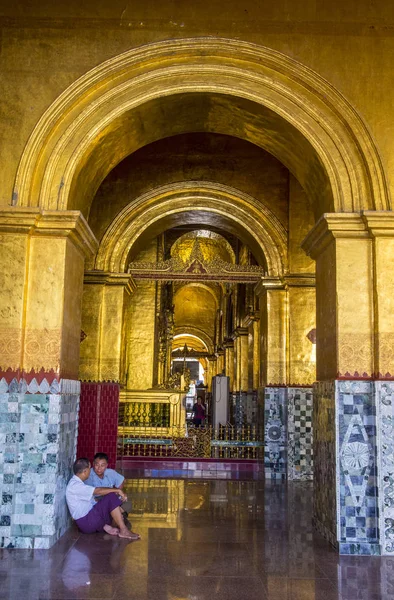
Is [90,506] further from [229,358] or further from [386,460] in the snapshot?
[229,358]

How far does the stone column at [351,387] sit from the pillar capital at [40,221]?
258 cm

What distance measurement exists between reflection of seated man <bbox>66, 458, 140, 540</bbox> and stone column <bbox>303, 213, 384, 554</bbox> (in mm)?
2025

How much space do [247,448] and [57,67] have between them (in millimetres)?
7823

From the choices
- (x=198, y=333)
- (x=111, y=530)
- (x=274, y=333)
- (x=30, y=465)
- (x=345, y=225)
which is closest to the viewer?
(x=30, y=465)

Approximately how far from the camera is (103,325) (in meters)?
11.0

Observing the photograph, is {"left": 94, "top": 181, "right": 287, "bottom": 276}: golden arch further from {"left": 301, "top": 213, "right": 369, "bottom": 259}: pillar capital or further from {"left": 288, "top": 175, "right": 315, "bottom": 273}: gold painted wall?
{"left": 301, "top": 213, "right": 369, "bottom": 259}: pillar capital

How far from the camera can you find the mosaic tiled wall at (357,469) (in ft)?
18.6

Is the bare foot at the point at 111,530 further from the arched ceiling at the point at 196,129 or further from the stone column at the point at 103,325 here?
the stone column at the point at 103,325

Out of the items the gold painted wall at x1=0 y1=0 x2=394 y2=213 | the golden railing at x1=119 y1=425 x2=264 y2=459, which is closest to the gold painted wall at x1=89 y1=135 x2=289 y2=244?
the golden railing at x1=119 y1=425 x2=264 y2=459

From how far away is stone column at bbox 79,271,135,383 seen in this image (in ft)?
35.4

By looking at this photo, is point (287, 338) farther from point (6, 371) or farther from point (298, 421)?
point (6, 371)

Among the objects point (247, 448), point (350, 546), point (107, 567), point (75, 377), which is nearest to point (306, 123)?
point (75, 377)

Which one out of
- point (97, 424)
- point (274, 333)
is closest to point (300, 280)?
point (274, 333)

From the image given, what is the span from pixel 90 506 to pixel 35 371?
147 centimetres
